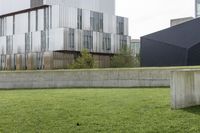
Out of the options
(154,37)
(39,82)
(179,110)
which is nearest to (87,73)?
(39,82)

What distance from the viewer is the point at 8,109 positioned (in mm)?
9453

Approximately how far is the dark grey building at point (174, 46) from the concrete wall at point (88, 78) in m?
17.1

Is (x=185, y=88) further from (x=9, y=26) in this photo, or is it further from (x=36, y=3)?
(x=9, y=26)

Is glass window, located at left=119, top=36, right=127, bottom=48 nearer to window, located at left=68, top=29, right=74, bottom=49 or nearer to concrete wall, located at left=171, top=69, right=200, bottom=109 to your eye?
window, located at left=68, top=29, right=74, bottom=49

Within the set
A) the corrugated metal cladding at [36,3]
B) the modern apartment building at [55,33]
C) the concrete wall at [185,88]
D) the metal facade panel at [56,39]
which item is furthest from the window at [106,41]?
the concrete wall at [185,88]

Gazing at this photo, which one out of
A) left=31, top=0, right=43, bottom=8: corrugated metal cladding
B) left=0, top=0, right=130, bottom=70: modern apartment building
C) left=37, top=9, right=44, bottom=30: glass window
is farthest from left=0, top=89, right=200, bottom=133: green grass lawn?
left=31, top=0, right=43, bottom=8: corrugated metal cladding

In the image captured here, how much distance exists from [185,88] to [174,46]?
90.5ft

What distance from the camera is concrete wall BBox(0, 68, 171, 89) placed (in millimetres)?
17250

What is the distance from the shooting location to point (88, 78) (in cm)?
1912

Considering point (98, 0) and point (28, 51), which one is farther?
point (98, 0)

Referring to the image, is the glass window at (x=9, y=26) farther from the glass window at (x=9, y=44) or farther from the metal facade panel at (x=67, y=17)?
the metal facade panel at (x=67, y=17)

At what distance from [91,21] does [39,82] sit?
1661 inches

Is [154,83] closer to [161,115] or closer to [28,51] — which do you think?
[161,115]

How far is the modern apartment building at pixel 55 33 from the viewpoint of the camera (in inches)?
2260
